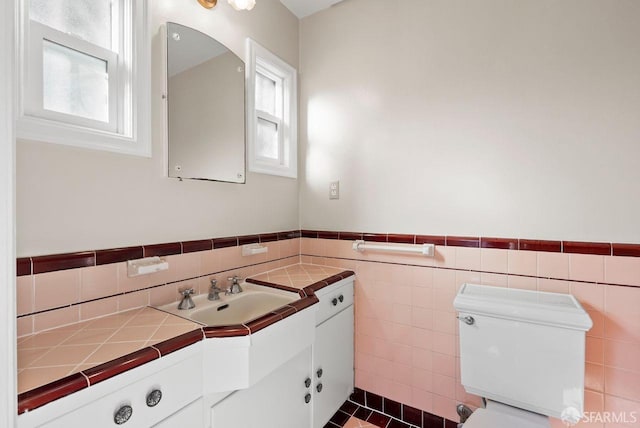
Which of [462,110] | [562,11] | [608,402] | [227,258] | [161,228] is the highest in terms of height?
[562,11]

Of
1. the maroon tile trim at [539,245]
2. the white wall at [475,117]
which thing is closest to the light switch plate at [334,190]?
the white wall at [475,117]

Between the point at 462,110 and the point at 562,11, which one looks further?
the point at 462,110

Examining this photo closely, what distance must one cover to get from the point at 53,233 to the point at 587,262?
85.2 inches

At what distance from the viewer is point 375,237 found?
186cm

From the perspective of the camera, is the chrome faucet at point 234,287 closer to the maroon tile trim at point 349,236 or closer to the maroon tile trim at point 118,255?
the maroon tile trim at point 118,255

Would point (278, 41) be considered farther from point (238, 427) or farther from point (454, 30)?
point (238, 427)

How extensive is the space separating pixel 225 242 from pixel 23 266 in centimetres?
79

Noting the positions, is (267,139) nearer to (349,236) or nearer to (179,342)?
(349,236)

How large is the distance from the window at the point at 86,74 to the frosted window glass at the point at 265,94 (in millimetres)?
775

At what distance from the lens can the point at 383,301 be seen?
183 centimetres

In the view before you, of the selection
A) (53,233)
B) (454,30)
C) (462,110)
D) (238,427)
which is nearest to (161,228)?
(53,233)

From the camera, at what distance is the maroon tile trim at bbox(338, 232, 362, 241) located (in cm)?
193

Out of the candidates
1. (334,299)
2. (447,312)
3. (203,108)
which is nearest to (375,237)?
(334,299)

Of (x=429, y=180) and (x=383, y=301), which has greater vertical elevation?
(x=429, y=180)
